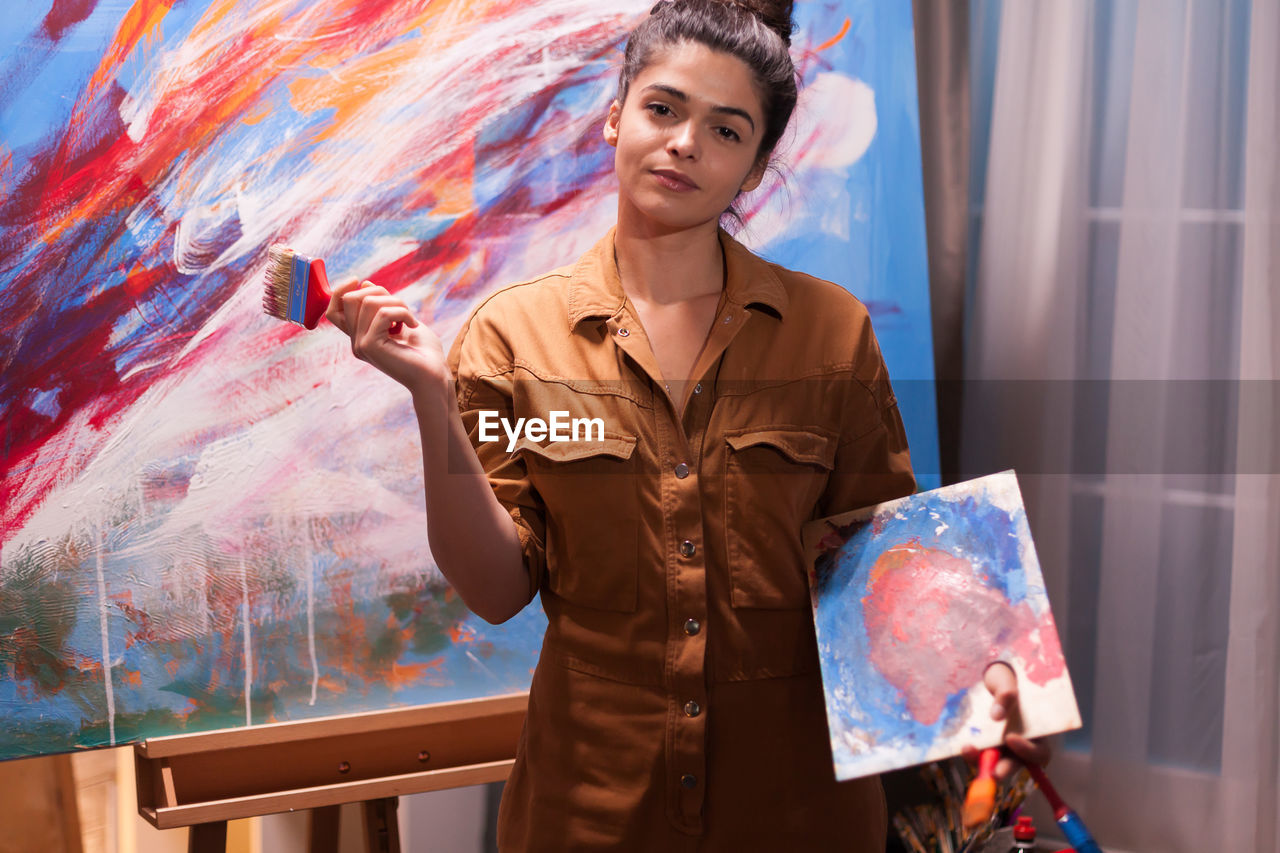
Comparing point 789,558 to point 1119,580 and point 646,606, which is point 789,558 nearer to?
point 646,606

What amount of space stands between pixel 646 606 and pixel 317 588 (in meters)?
0.75

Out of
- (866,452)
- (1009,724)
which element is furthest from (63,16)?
(1009,724)

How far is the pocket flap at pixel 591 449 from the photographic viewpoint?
1.29 meters

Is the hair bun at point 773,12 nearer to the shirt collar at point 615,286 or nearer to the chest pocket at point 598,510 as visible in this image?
the shirt collar at point 615,286

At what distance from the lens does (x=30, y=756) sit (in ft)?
5.35

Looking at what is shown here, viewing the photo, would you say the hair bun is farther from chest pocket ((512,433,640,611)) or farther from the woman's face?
chest pocket ((512,433,640,611))

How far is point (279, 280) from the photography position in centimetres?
118

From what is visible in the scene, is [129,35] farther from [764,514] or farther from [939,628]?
[939,628]

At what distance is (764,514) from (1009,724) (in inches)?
13.9

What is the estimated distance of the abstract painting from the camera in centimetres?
164

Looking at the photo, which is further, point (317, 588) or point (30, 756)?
point (317, 588)

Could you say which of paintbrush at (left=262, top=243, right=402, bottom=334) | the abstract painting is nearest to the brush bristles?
paintbrush at (left=262, top=243, right=402, bottom=334)

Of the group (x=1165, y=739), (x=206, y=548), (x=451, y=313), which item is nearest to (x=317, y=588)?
(x=206, y=548)

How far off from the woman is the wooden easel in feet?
1.81
